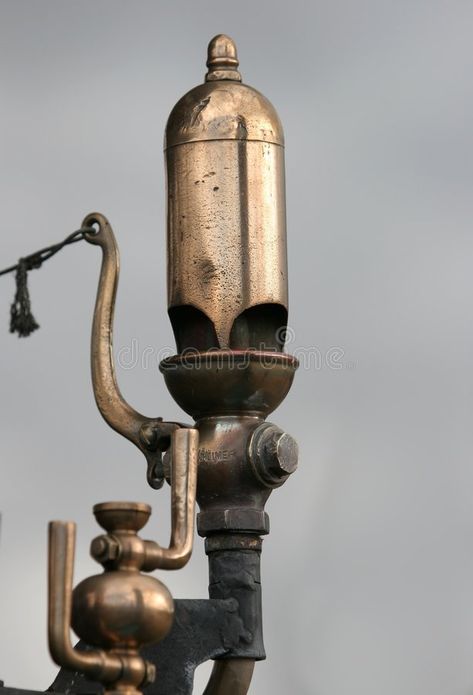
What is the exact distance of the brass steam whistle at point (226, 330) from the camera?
4234 millimetres

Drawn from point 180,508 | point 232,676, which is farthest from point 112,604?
point 232,676

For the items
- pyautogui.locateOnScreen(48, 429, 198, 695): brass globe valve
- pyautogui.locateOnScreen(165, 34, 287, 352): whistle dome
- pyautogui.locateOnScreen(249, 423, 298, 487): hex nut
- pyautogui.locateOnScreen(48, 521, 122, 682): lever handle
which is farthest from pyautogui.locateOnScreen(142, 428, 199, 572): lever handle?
pyautogui.locateOnScreen(165, 34, 287, 352): whistle dome

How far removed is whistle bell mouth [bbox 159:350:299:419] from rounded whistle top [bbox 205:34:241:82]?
574 millimetres

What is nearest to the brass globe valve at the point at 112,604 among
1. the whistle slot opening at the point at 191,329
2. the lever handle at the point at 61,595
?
the lever handle at the point at 61,595

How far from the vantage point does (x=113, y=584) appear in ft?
11.0

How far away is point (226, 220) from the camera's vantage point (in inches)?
170

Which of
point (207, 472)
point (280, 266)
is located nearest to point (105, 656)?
point (207, 472)

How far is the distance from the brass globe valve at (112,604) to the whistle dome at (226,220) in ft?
3.05

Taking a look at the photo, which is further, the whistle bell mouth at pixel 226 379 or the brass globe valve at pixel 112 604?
the whistle bell mouth at pixel 226 379

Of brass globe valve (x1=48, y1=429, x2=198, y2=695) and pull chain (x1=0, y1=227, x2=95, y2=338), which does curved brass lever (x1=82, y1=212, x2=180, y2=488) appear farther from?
brass globe valve (x1=48, y1=429, x2=198, y2=695)

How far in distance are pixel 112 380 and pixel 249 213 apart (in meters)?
0.41

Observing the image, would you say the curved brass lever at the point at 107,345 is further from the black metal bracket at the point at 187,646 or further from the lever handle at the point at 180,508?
the lever handle at the point at 180,508

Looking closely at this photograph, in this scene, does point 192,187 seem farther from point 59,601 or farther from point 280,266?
point 59,601

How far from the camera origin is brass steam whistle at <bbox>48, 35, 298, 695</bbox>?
4.23 metres
